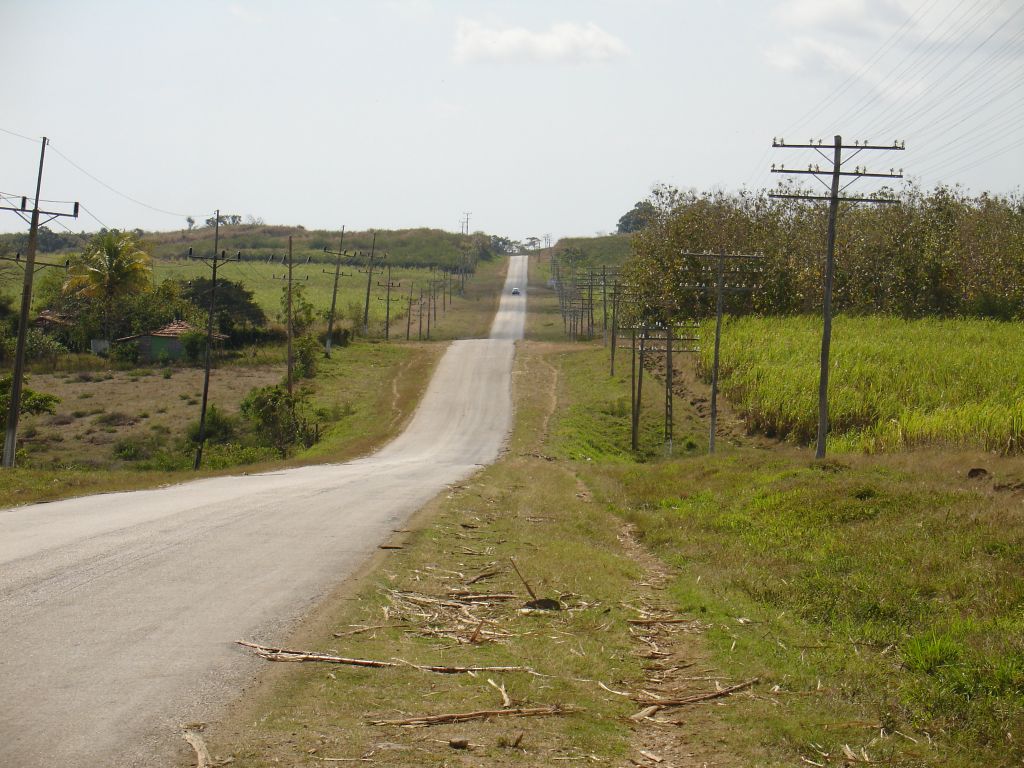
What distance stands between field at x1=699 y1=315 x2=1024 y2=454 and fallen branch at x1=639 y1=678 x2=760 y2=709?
21.8 m

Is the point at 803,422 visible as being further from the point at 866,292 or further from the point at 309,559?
the point at 309,559

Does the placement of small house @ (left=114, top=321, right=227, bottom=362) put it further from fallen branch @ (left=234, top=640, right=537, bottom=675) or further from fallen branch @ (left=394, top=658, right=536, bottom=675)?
fallen branch @ (left=394, top=658, right=536, bottom=675)

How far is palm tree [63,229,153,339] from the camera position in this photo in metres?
76.2

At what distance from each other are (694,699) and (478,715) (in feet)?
8.78

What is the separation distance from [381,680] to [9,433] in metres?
27.8

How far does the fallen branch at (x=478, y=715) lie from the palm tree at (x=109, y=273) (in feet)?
239

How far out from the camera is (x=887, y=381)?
144ft

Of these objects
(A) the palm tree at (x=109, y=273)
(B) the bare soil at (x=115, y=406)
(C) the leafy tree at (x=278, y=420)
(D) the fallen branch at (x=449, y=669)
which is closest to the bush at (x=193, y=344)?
(B) the bare soil at (x=115, y=406)

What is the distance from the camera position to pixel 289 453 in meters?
47.8

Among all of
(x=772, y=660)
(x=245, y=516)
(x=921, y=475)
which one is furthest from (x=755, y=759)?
(x=921, y=475)

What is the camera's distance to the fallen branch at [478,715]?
27.3ft

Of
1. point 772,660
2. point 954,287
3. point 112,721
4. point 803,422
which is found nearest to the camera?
point 112,721

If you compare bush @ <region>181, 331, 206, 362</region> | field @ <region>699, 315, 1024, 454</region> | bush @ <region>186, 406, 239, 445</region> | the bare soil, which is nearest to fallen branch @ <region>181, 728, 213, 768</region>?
field @ <region>699, 315, 1024, 454</region>

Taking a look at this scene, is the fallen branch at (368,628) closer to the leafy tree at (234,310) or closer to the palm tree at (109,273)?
the leafy tree at (234,310)
